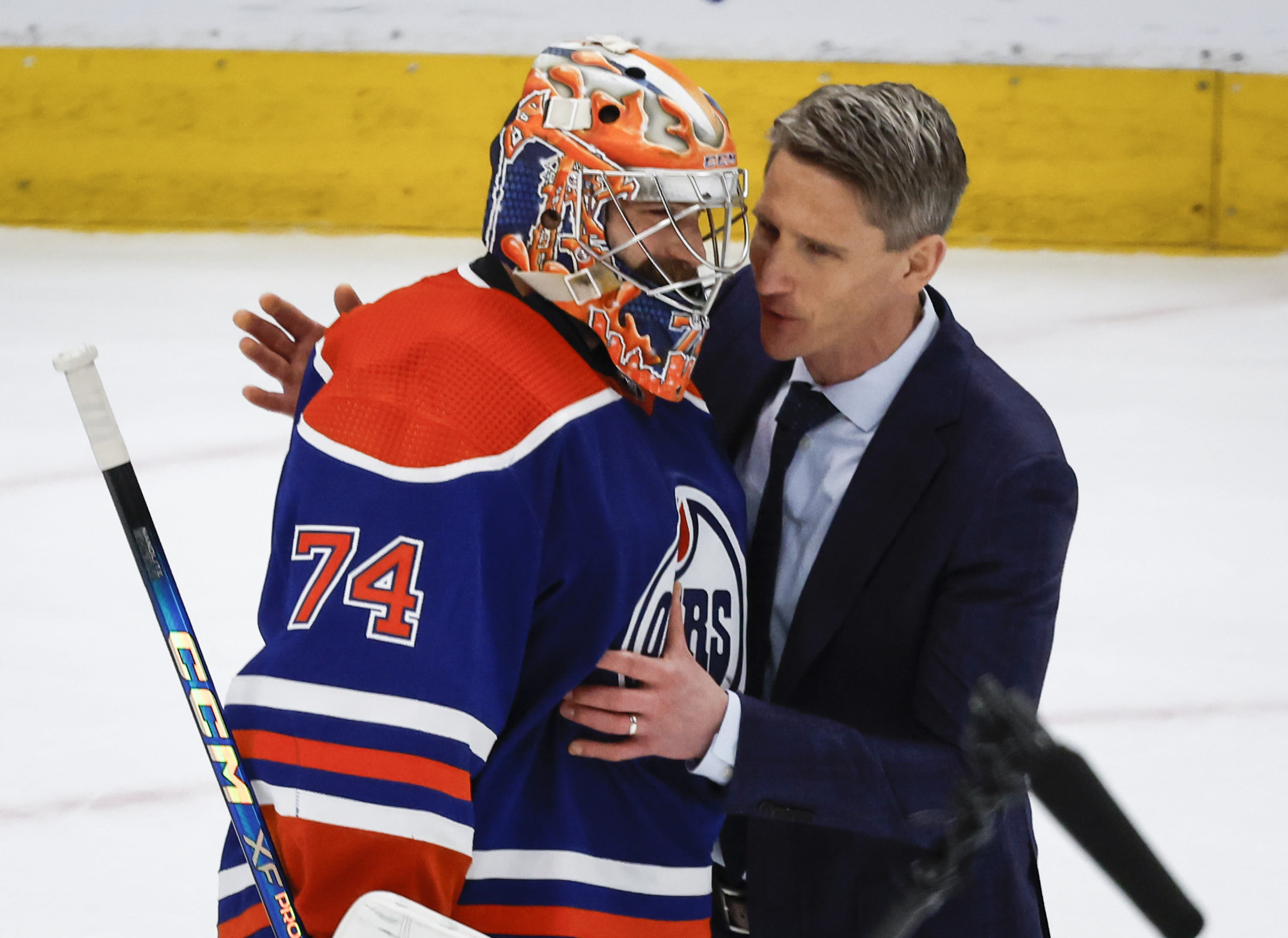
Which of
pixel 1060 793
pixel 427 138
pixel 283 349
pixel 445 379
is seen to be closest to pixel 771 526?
pixel 445 379

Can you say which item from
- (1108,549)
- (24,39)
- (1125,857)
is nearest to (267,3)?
(24,39)

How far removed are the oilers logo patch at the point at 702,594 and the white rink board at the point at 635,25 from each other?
12.7ft

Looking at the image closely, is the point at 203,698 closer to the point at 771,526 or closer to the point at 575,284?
the point at 575,284

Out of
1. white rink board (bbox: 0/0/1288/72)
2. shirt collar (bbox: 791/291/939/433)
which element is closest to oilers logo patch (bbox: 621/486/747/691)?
shirt collar (bbox: 791/291/939/433)

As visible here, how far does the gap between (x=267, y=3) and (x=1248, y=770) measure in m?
3.87

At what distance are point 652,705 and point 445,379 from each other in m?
0.29

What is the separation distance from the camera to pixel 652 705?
1084 millimetres

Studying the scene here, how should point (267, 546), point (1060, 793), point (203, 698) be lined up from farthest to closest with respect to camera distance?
point (267, 546) < point (203, 698) < point (1060, 793)

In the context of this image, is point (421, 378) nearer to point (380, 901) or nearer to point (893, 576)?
point (380, 901)

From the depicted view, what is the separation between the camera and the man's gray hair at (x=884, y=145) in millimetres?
1341

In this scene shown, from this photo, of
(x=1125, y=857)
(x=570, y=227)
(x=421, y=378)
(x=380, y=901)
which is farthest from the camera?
(x=570, y=227)

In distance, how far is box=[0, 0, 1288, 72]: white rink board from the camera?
482 centimetres

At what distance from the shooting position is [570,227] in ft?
3.68

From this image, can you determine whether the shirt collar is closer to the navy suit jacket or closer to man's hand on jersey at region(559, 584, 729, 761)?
the navy suit jacket
